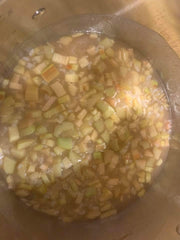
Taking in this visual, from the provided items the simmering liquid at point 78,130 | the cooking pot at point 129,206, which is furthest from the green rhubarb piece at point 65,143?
the cooking pot at point 129,206

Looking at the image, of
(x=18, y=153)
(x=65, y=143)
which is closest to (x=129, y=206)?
(x=65, y=143)

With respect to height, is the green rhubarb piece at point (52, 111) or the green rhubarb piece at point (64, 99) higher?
the green rhubarb piece at point (64, 99)

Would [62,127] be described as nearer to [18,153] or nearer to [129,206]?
[18,153]

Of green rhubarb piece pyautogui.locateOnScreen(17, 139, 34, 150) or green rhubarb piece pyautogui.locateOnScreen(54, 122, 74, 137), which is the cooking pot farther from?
green rhubarb piece pyautogui.locateOnScreen(54, 122, 74, 137)

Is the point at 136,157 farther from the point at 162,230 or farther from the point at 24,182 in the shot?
the point at 24,182

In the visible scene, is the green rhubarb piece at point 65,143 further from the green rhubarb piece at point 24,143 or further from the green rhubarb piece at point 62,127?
the green rhubarb piece at point 24,143

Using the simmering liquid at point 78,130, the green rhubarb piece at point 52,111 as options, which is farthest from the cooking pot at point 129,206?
the green rhubarb piece at point 52,111

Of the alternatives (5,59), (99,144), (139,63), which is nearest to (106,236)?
(99,144)

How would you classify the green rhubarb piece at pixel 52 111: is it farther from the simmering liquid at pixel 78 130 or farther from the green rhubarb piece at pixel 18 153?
the green rhubarb piece at pixel 18 153

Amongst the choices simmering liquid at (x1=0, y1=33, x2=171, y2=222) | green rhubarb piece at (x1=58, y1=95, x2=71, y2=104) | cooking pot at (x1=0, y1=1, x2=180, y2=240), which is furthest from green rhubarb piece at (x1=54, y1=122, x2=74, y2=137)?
cooking pot at (x1=0, y1=1, x2=180, y2=240)
